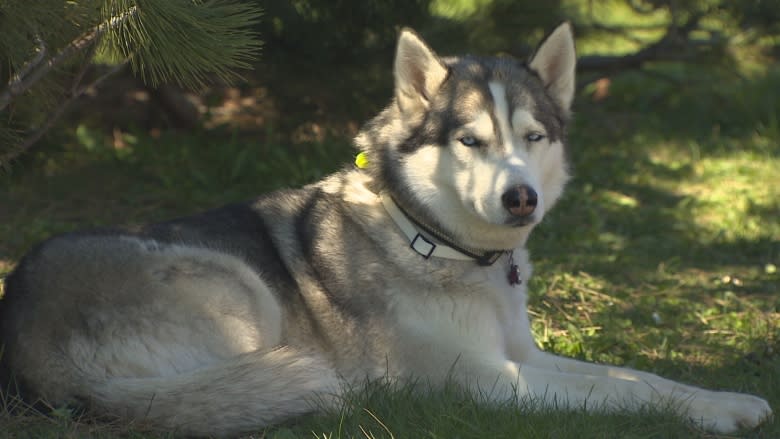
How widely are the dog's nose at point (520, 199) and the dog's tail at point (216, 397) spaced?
3.20 feet

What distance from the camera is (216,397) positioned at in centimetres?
318

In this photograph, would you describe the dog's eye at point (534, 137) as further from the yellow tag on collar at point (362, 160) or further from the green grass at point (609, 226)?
the green grass at point (609, 226)

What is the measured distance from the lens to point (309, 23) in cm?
591

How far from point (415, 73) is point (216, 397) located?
59.8 inches

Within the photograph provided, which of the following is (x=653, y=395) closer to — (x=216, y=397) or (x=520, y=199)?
(x=520, y=199)

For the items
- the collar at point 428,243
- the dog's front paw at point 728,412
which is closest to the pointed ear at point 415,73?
the collar at point 428,243

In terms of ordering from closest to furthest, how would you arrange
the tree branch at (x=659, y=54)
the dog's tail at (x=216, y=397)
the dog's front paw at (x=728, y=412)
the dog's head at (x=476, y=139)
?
the dog's tail at (x=216, y=397) → the dog's front paw at (x=728, y=412) → the dog's head at (x=476, y=139) → the tree branch at (x=659, y=54)

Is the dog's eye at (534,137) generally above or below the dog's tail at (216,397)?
above

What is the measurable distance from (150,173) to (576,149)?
11.0ft

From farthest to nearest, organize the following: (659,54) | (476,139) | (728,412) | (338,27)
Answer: (659,54), (338,27), (476,139), (728,412)

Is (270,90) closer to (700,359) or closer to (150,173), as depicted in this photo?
(150,173)

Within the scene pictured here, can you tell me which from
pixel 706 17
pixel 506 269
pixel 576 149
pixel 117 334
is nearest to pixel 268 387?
pixel 117 334

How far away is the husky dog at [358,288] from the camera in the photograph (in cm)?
326

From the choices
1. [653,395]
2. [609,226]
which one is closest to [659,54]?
[609,226]
